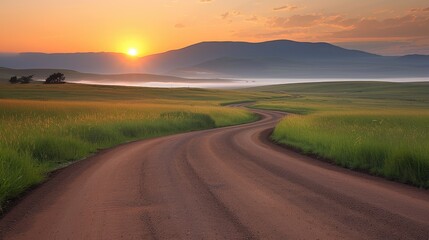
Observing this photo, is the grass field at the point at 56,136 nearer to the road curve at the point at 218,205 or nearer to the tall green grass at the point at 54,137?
the tall green grass at the point at 54,137

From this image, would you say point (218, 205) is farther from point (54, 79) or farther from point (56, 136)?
point (54, 79)

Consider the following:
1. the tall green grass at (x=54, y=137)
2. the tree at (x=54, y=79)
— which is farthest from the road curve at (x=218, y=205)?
the tree at (x=54, y=79)

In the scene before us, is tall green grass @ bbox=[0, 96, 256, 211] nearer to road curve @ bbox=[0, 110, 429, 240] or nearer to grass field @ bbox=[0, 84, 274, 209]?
grass field @ bbox=[0, 84, 274, 209]

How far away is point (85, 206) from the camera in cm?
853

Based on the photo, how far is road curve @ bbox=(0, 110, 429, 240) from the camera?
6816mm

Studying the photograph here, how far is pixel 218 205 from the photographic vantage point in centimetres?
837

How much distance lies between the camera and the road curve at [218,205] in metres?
6.82

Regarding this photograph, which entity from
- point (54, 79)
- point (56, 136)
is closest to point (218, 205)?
point (56, 136)

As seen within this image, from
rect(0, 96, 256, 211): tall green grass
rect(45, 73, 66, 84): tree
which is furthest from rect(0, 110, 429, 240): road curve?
rect(45, 73, 66, 84): tree

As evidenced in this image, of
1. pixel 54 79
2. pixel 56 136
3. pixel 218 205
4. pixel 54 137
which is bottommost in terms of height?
pixel 54 79

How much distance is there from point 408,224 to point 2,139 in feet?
46.3

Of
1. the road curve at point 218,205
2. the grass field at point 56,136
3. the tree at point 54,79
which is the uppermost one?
the road curve at point 218,205

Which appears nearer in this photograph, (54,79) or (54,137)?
(54,137)

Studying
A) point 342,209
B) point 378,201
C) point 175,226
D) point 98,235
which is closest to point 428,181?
point 378,201
